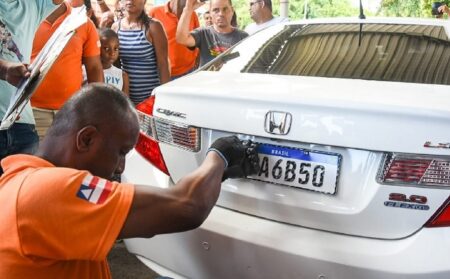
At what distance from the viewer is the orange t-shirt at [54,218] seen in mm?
1221

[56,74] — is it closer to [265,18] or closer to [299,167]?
[299,167]

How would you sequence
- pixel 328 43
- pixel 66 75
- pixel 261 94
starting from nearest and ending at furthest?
pixel 261 94, pixel 328 43, pixel 66 75

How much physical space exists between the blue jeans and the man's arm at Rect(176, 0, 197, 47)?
2234 millimetres

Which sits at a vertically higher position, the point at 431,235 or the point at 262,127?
the point at 262,127

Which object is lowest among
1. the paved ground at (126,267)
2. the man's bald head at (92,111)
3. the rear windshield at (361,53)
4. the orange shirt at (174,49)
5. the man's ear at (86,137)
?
the paved ground at (126,267)

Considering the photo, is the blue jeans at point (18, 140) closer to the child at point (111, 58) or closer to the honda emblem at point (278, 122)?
the child at point (111, 58)

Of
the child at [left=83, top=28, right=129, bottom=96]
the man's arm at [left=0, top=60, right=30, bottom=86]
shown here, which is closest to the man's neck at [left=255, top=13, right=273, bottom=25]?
the child at [left=83, top=28, right=129, bottom=96]

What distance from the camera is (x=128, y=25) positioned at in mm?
4379

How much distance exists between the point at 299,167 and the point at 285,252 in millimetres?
308

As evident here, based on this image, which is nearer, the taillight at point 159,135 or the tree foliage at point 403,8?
the taillight at point 159,135

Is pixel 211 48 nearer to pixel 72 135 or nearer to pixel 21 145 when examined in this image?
pixel 21 145

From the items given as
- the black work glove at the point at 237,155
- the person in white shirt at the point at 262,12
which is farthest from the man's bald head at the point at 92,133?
the person in white shirt at the point at 262,12

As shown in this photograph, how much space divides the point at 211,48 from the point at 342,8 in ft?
38.3

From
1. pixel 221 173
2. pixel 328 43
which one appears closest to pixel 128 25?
pixel 328 43
